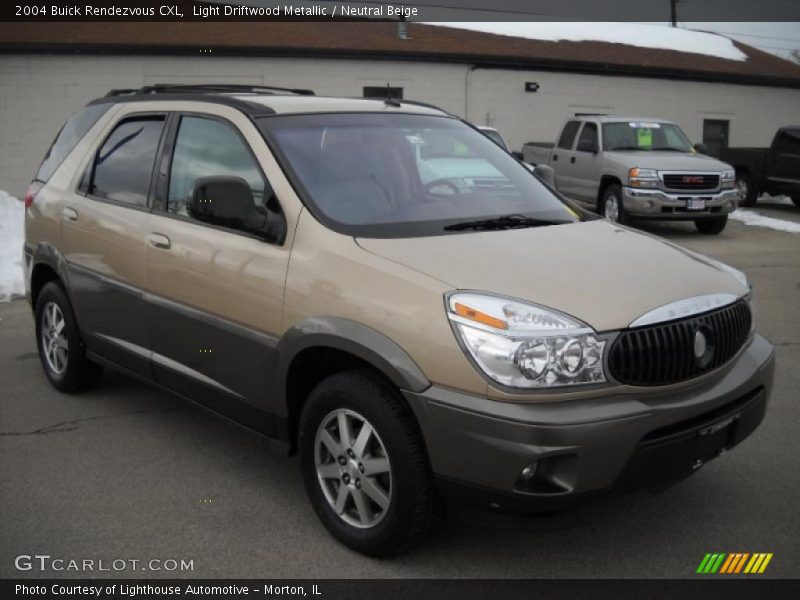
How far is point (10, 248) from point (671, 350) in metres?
9.09

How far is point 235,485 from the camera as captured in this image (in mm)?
4117

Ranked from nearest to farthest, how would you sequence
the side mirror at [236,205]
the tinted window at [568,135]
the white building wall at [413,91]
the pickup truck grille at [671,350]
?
the pickup truck grille at [671,350] → the side mirror at [236,205] → the tinted window at [568,135] → the white building wall at [413,91]

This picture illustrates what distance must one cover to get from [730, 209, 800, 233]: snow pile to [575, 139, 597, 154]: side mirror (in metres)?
3.02

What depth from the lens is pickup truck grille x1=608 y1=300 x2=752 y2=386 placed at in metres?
2.94

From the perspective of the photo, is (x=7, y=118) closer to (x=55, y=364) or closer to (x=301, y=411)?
(x=55, y=364)

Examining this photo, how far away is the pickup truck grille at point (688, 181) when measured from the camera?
1270 centimetres

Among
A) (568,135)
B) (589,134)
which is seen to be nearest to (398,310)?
(589,134)

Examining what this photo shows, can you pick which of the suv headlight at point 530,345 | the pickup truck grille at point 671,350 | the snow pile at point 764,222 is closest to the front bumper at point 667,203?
the snow pile at point 764,222

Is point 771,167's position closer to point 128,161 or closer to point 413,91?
point 413,91

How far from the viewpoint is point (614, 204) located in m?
13.3

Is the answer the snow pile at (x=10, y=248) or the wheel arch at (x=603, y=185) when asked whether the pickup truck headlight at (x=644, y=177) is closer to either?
the wheel arch at (x=603, y=185)

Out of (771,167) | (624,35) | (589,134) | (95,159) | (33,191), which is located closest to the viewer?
(95,159)

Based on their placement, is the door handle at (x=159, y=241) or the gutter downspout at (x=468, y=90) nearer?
the door handle at (x=159, y=241)
